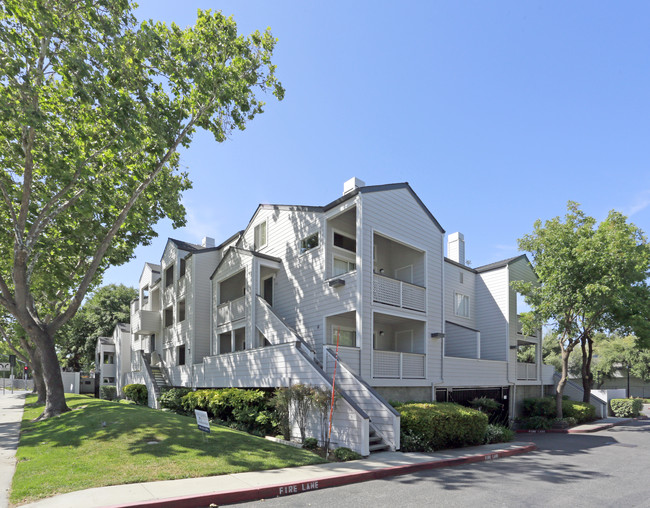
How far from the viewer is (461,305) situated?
79.9 feet

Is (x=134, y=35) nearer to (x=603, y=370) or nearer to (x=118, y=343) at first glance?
(x=118, y=343)

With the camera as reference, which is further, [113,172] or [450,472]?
[113,172]

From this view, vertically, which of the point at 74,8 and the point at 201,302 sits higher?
the point at 74,8

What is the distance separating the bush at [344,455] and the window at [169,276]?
Result: 2060 cm

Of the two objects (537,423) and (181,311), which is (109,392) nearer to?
(181,311)

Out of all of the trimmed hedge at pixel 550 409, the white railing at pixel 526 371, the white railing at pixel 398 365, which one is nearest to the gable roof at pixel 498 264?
the white railing at pixel 526 371

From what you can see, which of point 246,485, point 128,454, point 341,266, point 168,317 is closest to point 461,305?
point 341,266

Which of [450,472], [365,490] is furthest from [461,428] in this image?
[365,490]

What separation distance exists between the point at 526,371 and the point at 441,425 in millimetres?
13280

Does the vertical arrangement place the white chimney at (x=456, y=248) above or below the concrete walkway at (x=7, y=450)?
above

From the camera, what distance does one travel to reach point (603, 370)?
50.0m

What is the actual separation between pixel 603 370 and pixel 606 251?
37002 millimetres

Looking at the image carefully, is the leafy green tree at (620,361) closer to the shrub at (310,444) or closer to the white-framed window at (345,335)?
the white-framed window at (345,335)

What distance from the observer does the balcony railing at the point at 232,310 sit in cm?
2078
